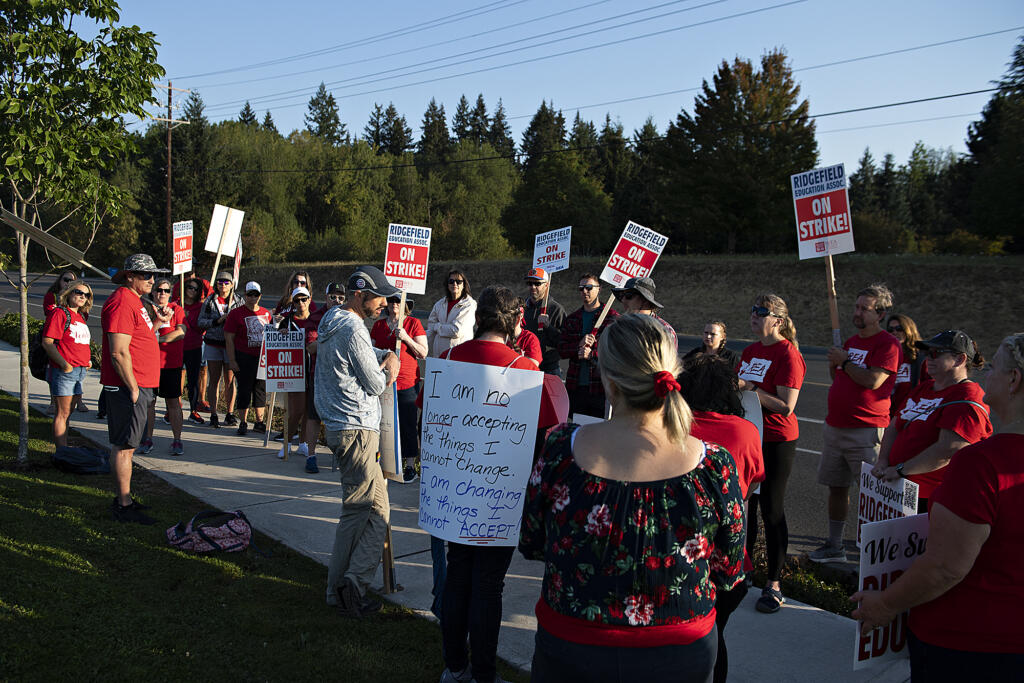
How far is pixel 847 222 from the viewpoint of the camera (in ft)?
20.6

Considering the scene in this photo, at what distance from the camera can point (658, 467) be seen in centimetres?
209

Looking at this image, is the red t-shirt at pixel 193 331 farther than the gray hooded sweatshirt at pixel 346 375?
Yes

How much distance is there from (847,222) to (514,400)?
4197 millimetres

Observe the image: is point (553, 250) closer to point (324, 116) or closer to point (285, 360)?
point (285, 360)

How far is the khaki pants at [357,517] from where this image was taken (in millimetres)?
4391

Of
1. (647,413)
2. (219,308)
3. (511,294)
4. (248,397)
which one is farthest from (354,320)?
(219,308)

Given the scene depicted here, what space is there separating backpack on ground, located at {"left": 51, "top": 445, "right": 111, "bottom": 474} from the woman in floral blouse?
6322mm

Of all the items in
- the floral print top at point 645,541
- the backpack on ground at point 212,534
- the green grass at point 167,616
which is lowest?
the green grass at point 167,616

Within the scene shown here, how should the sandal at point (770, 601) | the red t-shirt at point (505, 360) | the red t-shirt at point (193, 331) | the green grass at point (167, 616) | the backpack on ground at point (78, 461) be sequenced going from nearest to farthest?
1. the red t-shirt at point (505, 360)
2. the green grass at point (167, 616)
3. the sandal at point (770, 601)
4. the backpack on ground at point (78, 461)
5. the red t-shirt at point (193, 331)

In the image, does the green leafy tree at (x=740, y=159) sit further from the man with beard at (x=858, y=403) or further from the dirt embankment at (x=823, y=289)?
the man with beard at (x=858, y=403)

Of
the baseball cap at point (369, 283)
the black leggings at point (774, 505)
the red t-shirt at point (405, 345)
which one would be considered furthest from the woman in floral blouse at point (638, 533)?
the red t-shirt at point (405, 345)

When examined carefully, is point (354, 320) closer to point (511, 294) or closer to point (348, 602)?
point (511, 294)

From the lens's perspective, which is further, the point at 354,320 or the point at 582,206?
the point at 582,206

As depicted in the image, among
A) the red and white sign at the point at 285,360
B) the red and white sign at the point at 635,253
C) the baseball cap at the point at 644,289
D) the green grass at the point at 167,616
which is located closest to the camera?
the green grass at the point at 167,616
